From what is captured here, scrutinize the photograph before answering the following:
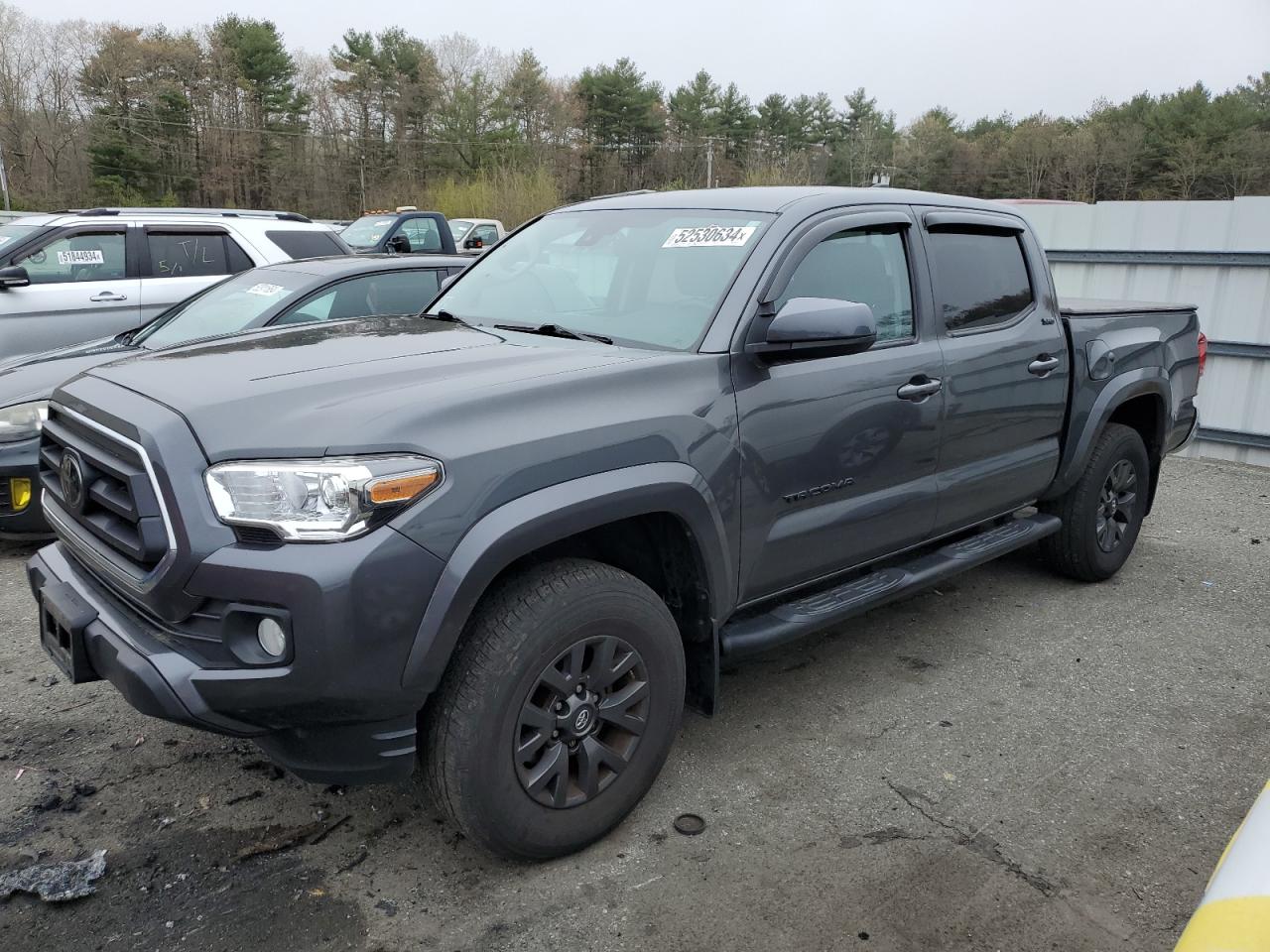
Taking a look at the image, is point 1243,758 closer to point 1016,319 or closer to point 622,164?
point 1016,319

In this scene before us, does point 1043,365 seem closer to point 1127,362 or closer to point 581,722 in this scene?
point 1127,362

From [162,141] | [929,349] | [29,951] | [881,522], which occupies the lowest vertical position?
[29,951]

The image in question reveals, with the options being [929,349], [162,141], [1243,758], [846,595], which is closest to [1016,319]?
[929,349]

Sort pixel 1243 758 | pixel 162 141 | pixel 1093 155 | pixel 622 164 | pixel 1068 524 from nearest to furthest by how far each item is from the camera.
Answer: pixel 1243 758, pixel 1068 524, pixel 162 141, pixel 1093 155, pixel 622 164

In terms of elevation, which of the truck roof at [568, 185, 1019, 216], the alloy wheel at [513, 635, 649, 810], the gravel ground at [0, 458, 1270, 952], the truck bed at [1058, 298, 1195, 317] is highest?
the truck roof at [568, 185, 1019, 216]

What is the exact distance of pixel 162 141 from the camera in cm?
5447

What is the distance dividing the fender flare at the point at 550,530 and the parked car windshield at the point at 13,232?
22.7 feet

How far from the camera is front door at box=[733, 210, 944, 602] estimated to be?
2.98 m

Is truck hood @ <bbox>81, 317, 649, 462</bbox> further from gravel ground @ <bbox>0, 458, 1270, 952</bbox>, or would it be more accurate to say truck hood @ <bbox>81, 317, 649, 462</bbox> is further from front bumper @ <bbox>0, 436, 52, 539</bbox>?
front bumper @ <bbox>0, 436, 52, 539</bbox>

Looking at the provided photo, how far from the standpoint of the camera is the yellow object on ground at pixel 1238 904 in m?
1.34

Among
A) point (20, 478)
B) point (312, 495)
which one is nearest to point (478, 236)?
point (20, 478)

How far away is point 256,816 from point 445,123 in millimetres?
65398

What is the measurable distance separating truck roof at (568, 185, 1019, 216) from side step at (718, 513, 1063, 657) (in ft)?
4.49

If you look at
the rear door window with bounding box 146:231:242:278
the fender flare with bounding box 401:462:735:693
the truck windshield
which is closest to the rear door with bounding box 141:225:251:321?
the rear door window with bounding box 146:231:242:278
